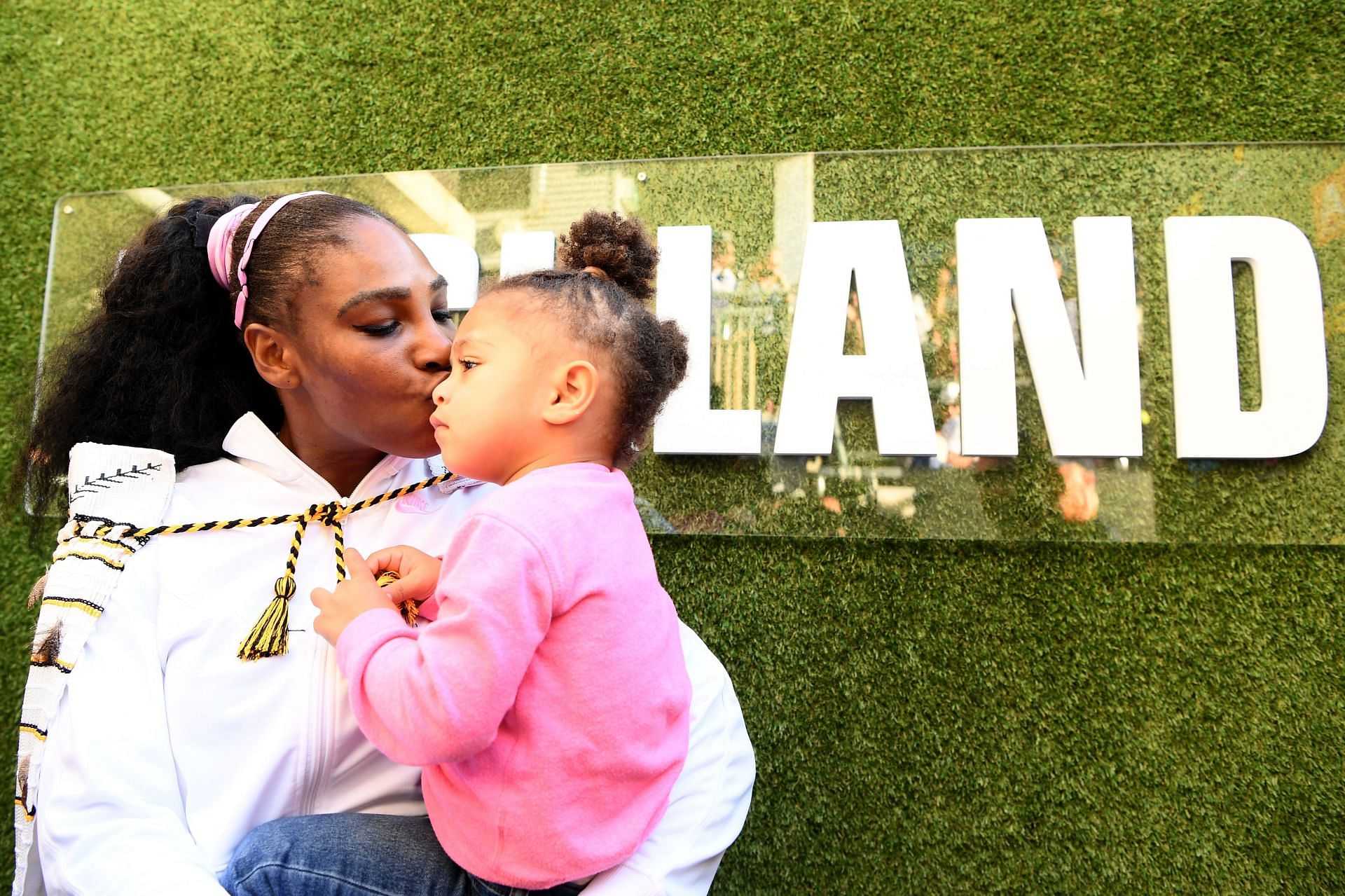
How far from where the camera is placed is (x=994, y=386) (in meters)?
1.77

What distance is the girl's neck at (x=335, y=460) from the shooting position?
1358mm

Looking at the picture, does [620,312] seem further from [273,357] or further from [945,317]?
[945,317]

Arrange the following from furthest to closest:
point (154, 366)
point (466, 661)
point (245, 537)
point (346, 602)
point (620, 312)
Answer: point (154, 366) → point (245, 537) → point (620, 312) → point (346, 602) → point (466, 661)

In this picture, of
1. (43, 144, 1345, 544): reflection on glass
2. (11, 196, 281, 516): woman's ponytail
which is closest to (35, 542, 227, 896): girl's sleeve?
(11, 196, 281, 516): woman's ponytail

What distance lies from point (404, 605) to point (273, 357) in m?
0.44

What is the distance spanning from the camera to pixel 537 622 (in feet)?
2.98

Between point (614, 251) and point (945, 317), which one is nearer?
Result: point (614, 251)

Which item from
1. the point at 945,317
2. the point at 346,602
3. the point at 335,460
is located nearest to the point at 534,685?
the point at 346,602

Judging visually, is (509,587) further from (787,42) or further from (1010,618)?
(787,42)

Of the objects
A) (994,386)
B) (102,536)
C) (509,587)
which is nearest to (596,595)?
(509,587)

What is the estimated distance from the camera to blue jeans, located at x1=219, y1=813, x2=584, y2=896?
1038 mm

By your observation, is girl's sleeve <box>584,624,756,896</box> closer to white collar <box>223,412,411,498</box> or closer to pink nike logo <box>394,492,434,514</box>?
pink nike logo <box>394,492,434,514</box>

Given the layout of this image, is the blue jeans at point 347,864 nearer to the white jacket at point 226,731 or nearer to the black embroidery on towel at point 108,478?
the white jacket at point 226,731

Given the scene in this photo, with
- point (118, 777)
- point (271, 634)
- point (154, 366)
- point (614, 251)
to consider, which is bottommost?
point (118, 777)
